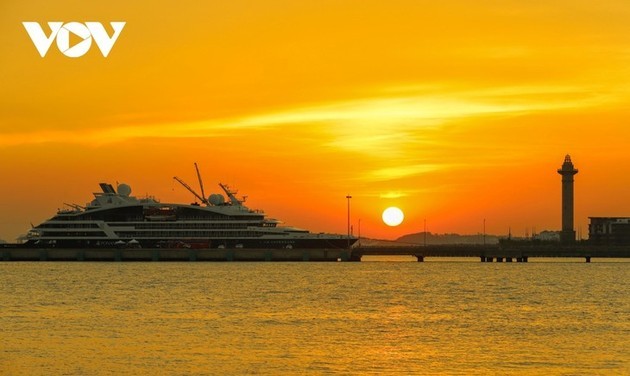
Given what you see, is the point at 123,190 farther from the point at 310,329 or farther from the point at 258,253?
the point at 310,329

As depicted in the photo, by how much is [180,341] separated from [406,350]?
1039cm

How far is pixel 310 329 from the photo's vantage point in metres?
55.7

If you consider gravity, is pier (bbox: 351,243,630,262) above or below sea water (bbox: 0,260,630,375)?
above

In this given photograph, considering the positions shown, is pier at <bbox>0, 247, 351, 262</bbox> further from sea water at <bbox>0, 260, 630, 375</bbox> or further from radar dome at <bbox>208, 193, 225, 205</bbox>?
sea water at <bbox>0, 260, 630, 375</bbox>

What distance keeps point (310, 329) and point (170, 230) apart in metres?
125

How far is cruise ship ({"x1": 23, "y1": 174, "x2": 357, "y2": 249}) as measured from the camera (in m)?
178

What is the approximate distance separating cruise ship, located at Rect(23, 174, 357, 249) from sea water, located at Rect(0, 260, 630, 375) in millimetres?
78510

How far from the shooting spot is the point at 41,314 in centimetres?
6406

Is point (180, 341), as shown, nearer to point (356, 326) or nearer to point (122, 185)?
point (356, 326)

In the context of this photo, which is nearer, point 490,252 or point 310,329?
point 310,329

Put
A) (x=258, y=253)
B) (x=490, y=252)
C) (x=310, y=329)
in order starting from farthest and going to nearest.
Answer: (x=490, y=252), (x=258, y=253), (x=310, y=329)

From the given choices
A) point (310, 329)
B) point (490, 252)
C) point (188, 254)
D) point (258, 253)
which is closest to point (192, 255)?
point (188, 254)

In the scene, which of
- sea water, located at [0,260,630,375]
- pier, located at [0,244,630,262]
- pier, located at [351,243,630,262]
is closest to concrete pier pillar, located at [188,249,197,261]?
pier, located at [0,244,630,262]

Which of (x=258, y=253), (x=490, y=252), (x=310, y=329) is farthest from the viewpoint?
(x=490, y=252)
